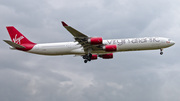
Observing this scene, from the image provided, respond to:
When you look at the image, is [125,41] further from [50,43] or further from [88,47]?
[50,43]

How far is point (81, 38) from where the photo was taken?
52.2 m

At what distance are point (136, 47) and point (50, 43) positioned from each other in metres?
19.2

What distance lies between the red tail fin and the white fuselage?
10.5 ft

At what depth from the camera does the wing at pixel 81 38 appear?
48.6m

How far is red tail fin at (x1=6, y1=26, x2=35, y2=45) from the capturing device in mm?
59594

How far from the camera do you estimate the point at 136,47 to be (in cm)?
5425

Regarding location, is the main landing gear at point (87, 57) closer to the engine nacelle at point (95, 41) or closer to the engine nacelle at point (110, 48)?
the engine nacelle at point (110, 48)

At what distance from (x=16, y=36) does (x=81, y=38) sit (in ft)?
56.6

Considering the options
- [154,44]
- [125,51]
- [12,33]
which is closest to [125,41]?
[125,51]

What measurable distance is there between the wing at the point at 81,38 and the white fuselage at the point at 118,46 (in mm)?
1309

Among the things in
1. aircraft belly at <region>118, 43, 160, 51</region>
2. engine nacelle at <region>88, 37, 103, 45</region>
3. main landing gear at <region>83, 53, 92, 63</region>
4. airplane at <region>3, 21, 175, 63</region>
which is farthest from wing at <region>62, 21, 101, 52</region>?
aircraft belly at <region>118, 43, 160, 51</region>

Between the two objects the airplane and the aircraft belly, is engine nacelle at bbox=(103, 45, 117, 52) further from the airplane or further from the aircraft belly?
the aircraft belly

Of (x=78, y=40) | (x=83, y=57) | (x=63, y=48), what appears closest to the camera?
(x=78, y=40)

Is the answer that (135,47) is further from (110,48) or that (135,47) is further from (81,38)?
(81,38)
